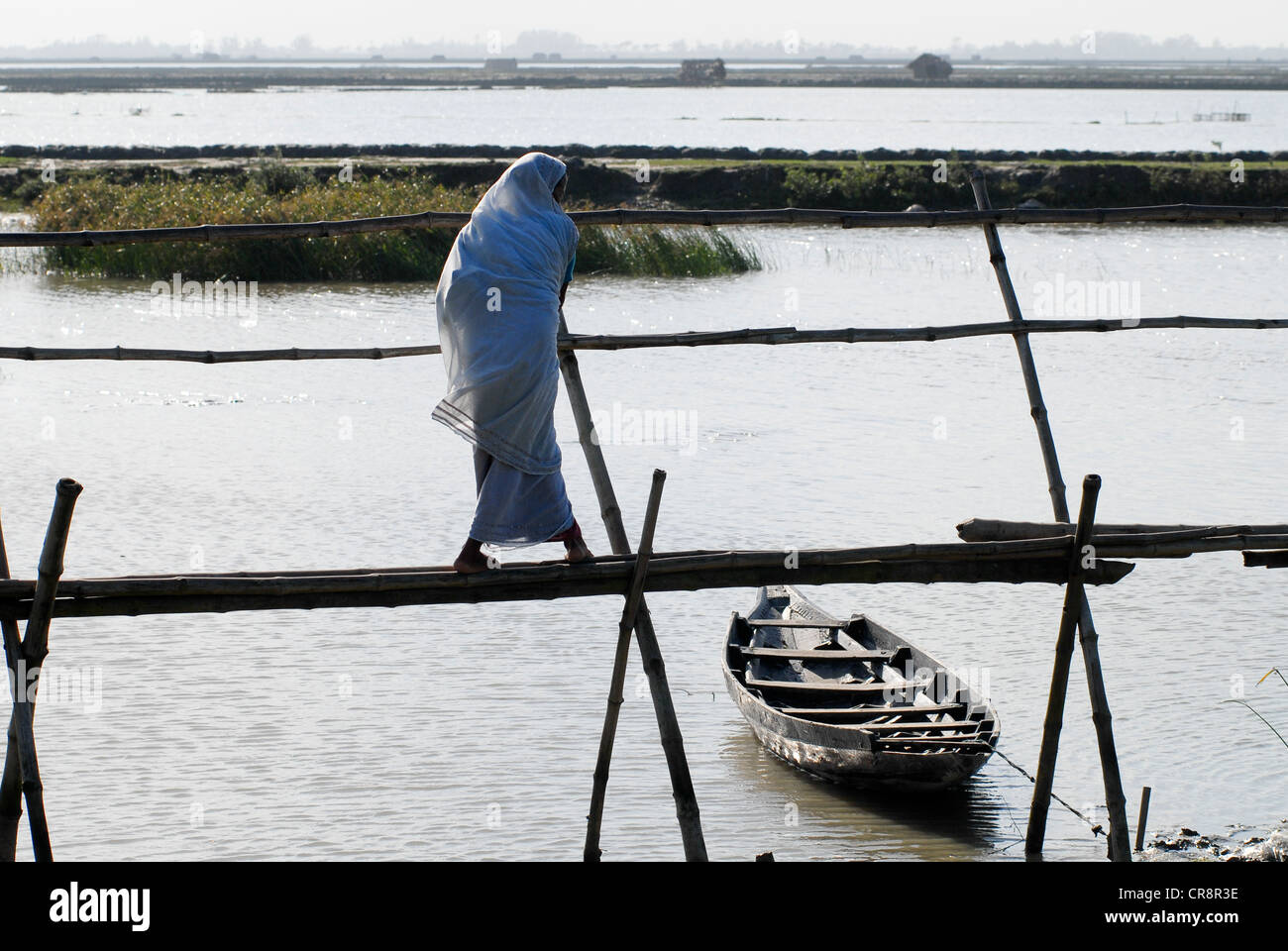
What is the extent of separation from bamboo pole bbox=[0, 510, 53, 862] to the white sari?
111 centimetres

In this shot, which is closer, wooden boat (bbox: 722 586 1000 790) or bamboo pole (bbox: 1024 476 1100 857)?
bamboo pole (bbox: 1024 476 1100 857)

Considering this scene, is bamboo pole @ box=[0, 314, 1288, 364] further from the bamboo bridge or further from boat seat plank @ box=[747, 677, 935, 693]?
boat seat plank @ box=[747, 677, 935, 693]

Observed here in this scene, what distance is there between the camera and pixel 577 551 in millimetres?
3938

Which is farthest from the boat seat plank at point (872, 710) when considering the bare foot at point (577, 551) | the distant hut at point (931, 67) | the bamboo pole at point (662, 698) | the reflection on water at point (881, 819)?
the distant hut at point (931, 67)

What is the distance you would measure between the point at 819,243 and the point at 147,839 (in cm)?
1979

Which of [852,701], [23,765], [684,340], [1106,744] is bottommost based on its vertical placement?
[852,701]

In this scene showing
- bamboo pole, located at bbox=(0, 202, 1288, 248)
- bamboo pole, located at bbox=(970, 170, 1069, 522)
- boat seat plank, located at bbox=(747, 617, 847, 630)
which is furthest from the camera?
boat seat plank, located at bbox=(747, 617, 847, 630)

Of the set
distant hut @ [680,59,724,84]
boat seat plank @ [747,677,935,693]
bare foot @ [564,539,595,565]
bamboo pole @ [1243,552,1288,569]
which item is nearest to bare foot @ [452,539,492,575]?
bare foot @ [564,539,595,565]

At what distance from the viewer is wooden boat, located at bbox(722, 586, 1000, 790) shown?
5.84 metres

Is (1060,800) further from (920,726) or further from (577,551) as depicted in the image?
(577,551)

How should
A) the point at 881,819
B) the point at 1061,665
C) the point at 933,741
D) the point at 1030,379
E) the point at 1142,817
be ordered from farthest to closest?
the point at 881,819 → the point at 933,741 → the point at 1142,817 → the point at 1030,379 → the point at 1061,665

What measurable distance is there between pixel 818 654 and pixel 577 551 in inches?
122

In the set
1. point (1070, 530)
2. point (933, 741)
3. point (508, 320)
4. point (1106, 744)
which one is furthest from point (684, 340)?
point (933, 741)

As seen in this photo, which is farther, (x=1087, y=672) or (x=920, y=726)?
(x=920, y=726)
